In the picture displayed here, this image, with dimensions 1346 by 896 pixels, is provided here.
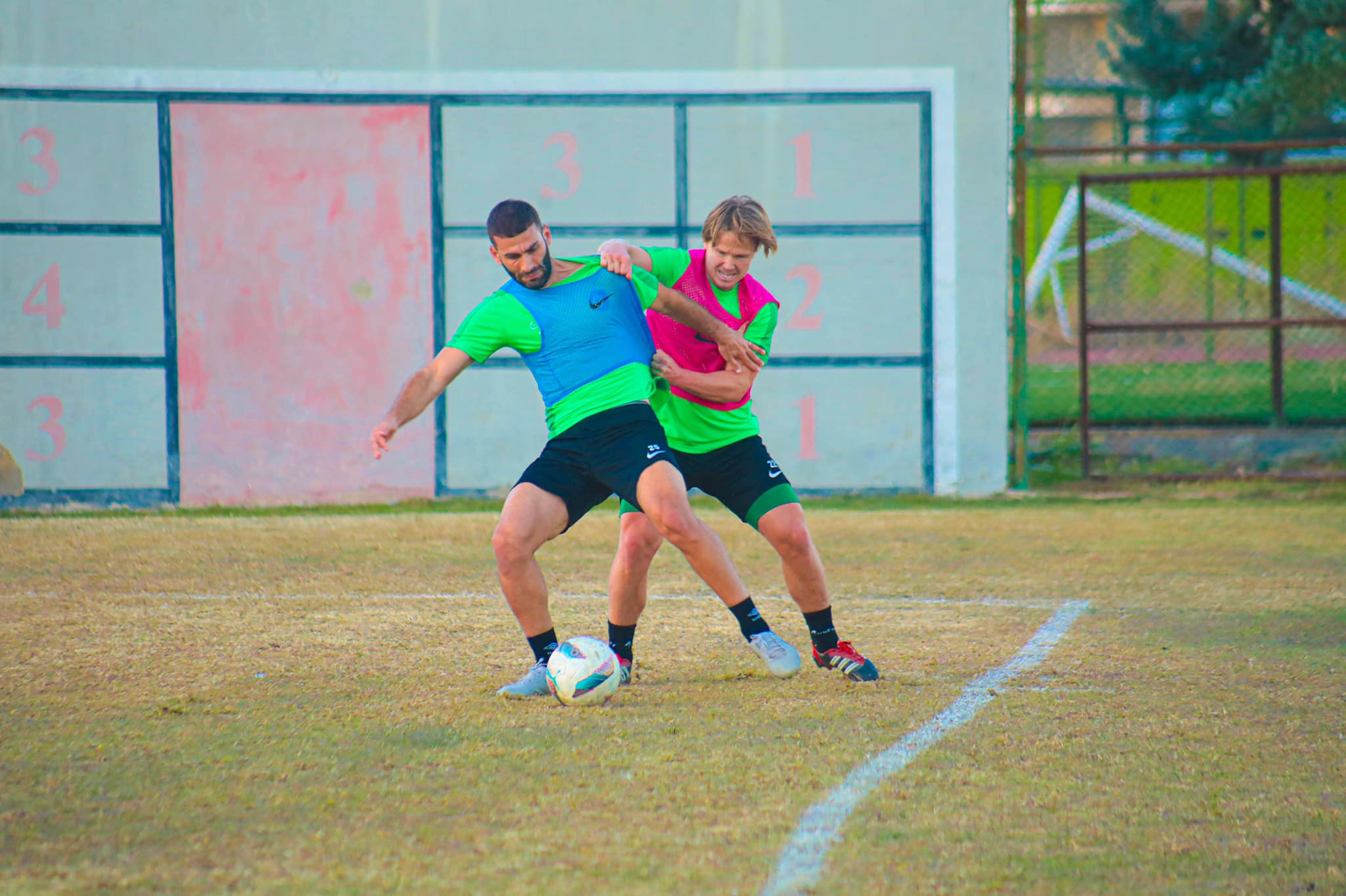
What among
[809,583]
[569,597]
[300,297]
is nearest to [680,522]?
[809,583]

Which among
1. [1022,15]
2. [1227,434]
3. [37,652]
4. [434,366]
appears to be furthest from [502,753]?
[1227,434]

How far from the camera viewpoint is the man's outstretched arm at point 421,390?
4555 mm

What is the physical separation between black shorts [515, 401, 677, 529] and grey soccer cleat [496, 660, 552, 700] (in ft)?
1.67

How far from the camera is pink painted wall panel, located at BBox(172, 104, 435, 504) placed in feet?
36.0

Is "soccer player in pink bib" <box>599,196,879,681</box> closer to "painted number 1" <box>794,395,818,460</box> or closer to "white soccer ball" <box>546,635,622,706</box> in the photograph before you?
"white soccer ball" <box>546,635,622,706</box>

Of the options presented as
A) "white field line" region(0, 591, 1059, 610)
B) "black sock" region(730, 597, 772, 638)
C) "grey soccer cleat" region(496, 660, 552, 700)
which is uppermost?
"black sock" region(730, 597, 772, 638)

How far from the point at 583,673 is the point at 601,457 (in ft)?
2.40

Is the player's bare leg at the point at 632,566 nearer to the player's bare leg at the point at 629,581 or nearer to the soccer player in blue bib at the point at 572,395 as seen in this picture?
the player's bare leg at the point at 629,581

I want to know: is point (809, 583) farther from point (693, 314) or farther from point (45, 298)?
point (45, 298)

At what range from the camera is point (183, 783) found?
3602 millimetres

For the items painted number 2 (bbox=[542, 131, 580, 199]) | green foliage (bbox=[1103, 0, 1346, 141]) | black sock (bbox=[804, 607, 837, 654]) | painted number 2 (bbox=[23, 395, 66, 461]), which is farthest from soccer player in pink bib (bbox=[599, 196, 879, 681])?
green foliage (bbox=[1103, 0, 1346, 141])

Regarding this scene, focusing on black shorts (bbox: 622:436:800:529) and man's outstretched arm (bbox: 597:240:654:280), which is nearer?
man's outstretched arm (bbox: 597:240:654:280)

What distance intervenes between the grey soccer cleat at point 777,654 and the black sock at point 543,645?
2.31 feet

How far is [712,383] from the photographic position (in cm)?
485
